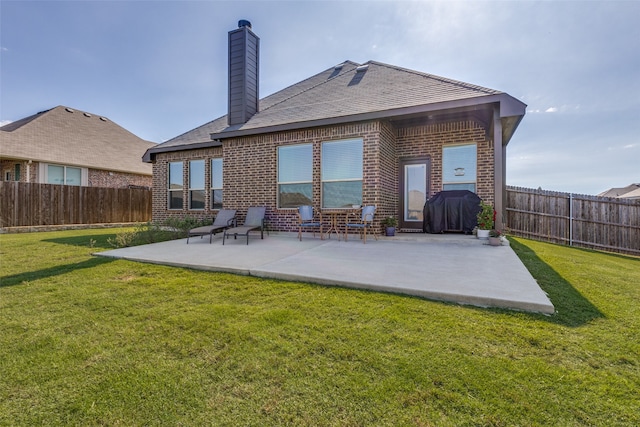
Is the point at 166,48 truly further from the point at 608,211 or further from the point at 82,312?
the point at 608,211

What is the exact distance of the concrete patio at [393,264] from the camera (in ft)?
9.56

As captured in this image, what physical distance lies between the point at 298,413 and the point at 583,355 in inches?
77.2

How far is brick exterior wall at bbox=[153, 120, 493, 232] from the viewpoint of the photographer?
278 inches

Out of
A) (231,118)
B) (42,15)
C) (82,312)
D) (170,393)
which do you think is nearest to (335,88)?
(231,118)

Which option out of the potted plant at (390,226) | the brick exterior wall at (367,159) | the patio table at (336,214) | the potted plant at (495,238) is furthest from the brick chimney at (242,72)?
the potted plant at (495,238)

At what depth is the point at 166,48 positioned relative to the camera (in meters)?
11.2

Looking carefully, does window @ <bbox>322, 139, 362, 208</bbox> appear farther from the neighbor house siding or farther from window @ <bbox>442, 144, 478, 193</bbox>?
the neighbor house siding

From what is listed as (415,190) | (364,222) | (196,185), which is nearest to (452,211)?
(415,190)

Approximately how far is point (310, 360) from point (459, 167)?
295 inches

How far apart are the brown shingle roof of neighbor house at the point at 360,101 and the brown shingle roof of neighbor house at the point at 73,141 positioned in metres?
6.70

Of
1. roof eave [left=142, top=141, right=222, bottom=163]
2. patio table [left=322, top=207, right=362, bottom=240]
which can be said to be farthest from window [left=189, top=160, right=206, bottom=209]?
patio table [left=322, top=207, right=362, bottom=240]

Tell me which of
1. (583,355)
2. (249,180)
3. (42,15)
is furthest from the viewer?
(42,15)

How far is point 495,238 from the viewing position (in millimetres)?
5844

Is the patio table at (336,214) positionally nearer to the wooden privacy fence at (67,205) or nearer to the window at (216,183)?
the window at (216,183)
